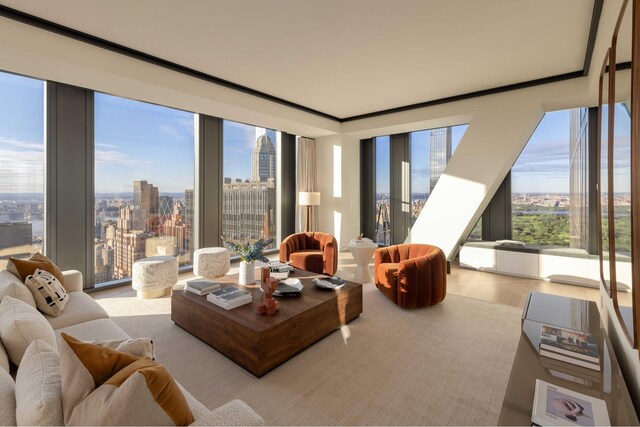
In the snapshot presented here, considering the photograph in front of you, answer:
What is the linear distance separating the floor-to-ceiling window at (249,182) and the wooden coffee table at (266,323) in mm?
2909

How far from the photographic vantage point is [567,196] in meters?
5.14

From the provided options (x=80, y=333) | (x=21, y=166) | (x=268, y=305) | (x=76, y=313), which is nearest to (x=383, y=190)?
(x=268, y=305)

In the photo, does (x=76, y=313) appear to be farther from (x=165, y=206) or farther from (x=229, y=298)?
(x=165, y=206)

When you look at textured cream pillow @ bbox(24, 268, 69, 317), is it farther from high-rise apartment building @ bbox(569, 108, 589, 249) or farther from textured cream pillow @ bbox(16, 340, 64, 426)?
high-rise apartment building @ bbox(569, 108, 589, 249)

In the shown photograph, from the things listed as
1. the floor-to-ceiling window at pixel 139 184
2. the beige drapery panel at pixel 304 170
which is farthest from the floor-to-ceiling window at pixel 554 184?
the floor-to-ceiling window at pixel 139 184

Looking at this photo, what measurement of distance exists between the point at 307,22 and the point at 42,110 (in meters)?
3.67

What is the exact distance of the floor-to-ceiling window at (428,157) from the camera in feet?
20.6

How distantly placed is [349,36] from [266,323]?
3051 mm

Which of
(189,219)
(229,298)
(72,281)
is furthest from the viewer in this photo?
(189,219)

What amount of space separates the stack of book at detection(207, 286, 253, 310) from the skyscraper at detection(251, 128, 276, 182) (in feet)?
12.7

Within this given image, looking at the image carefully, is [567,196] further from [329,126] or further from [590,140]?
[329,126]

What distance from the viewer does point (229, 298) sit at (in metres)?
2.81

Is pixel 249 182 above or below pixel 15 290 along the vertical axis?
above

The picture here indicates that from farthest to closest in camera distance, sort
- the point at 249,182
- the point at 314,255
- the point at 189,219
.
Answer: the point at 249,182, the point at 189,219, the point at 314,255
